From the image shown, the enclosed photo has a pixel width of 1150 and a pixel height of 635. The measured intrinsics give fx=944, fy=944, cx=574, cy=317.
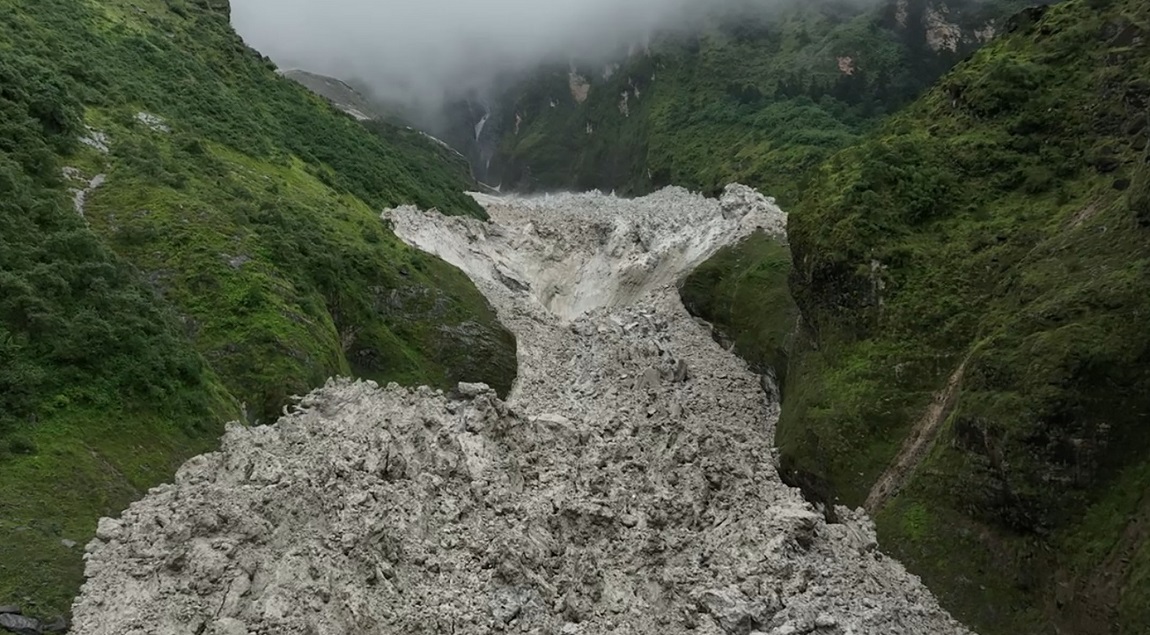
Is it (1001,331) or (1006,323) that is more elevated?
(1006,323)

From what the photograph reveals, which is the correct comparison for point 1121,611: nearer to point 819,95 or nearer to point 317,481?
point 317,481

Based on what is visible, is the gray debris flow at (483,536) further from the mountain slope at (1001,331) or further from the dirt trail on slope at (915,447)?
the mountain slope at (1001,331)

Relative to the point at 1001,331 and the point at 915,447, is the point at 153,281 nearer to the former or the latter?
the point at 915,447

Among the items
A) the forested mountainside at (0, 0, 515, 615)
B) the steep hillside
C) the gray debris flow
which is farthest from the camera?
the steep hillside

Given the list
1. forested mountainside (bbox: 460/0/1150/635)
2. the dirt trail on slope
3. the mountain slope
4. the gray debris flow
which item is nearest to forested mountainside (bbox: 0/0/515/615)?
the gray debris flow

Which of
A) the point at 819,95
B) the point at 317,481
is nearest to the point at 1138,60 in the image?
the point at 317,481

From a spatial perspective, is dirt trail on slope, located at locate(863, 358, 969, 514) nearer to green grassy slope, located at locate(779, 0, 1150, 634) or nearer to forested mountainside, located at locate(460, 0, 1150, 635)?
forested mountainside, located at locate(460, 0, 1150, 635)

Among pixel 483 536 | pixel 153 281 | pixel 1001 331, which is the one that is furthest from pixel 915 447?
pixel 153 281
